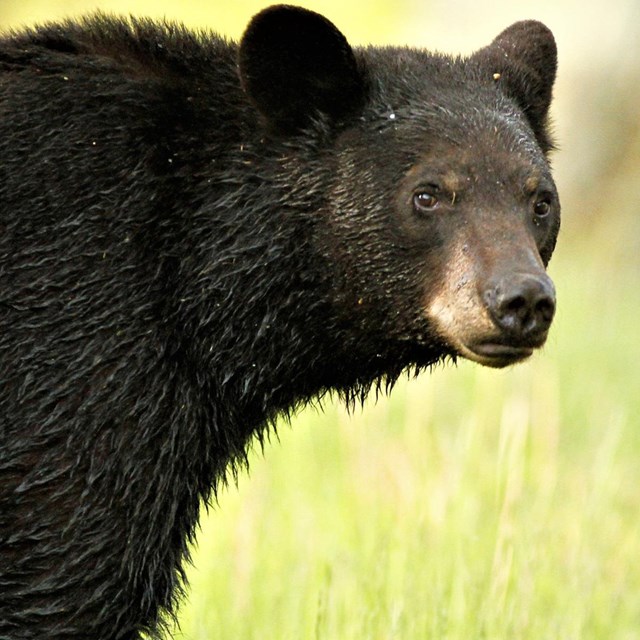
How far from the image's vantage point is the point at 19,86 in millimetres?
4445

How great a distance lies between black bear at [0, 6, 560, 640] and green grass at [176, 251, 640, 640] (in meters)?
0.93

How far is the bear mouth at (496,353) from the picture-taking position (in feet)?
14.0

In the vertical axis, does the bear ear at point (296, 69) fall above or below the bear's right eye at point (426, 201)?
above

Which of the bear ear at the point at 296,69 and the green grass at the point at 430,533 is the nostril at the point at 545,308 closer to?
the bear ear at the point at 296,69

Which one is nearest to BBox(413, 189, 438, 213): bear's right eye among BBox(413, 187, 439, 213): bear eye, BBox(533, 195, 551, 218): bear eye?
→ BBox(413, 187, 439, 213): bear eye

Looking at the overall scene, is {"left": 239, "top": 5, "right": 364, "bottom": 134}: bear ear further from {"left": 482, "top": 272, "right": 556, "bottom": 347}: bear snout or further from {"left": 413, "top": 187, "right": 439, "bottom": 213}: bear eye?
{"left": 482, "top": 272, "right": 556, "bottom": 347}: bear snout

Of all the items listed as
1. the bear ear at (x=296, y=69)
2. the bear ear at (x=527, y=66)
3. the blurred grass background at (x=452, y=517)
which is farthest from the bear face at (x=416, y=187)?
the blurred grass background at (x=452, y=517)

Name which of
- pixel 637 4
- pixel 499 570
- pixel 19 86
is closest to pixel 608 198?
pixel 637 4

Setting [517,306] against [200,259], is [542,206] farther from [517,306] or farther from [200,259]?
[200,259]

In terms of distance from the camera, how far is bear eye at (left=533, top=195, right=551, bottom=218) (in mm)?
4562

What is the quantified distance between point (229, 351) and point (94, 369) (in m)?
0.54

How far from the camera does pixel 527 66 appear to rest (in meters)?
5.14

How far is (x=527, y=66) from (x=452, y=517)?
2195mm

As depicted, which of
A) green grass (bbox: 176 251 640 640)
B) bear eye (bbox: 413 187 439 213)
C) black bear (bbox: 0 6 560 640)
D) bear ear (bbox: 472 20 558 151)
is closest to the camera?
black bear (bbox: 0 6 560 640)
